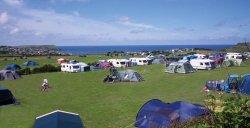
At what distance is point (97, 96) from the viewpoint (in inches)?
1276

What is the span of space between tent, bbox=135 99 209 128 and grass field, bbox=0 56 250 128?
2262 millimetres

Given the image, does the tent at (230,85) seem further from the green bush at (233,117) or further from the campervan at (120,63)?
the campervan at (120,63)

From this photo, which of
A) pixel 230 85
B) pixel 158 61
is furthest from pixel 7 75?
pixel 158 61

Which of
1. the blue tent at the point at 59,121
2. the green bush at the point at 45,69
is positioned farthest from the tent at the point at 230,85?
the green bush at the point at 45,69

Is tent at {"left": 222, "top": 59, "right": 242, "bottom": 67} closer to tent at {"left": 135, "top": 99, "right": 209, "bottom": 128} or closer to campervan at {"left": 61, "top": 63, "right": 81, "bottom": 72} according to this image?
campervan at {"left": 61, "top": 63, "right": 81, "bottom": 72}

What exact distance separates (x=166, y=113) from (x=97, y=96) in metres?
14.6

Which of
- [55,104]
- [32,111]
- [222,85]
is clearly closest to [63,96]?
[55,104]

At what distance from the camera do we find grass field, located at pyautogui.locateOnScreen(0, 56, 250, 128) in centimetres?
2358

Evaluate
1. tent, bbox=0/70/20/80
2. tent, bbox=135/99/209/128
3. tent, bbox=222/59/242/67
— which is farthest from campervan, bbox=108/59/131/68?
tent, bbox=135/99/209/128

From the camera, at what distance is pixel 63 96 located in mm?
32906

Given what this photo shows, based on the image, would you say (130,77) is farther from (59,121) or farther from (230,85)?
(59,121)

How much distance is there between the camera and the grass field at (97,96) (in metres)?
23.6

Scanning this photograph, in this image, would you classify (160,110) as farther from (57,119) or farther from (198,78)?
(198,78)

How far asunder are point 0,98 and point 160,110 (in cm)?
1504
